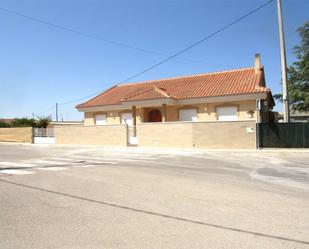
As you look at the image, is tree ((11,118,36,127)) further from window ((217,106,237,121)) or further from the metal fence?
window ((217,106,237,121))

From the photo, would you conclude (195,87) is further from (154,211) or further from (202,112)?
(154,211)

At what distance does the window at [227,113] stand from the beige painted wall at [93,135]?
771 cm

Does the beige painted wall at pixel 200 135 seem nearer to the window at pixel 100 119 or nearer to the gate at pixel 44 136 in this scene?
the window at pixel 100 119

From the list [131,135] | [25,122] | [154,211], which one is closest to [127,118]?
[131,135]

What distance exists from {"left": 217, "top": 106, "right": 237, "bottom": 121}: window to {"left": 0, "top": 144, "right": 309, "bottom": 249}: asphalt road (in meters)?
14.4

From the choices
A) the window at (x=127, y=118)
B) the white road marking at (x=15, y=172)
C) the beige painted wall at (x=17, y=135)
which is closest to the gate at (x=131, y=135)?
the window at (x=127, y=118)

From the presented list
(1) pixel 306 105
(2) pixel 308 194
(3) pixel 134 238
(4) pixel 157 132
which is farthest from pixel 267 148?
(3) pixel 134 238

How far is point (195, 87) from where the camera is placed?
28453mm

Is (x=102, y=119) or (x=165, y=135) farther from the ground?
(x=102, y=119)

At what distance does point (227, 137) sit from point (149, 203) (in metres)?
15.5

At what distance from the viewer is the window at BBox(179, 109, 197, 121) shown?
26797mm

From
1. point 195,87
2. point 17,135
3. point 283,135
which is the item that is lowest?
point 283,135

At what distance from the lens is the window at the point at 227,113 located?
25.1 metres

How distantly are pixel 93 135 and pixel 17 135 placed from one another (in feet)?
41.2
